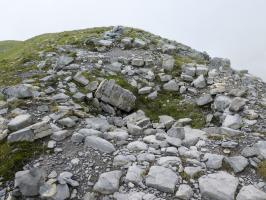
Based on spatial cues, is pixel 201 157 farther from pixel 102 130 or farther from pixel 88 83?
pixel 88 83

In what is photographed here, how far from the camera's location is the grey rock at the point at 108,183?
920 cm

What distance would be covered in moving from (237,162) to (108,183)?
394 cm

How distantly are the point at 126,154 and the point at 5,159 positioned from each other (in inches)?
148

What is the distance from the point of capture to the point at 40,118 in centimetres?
1279

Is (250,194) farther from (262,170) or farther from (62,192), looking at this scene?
(62,192)

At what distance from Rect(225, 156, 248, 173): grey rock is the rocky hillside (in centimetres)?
3

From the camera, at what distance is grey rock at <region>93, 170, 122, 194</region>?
9195mm

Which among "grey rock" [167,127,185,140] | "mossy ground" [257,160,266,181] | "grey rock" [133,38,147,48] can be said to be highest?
"grey rock" [133,38,147,48]

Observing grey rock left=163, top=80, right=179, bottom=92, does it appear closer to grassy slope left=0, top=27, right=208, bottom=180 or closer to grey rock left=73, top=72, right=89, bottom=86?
grassy slope left=0, top=27, right=208, bottom=180

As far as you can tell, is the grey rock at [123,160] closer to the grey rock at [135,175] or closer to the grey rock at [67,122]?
the grey rock at [135,175]

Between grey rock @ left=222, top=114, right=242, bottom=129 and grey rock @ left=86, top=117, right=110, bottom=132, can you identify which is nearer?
grey rock @ left=86, top=117, right=110, bottom=132

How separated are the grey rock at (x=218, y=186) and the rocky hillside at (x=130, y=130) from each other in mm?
28

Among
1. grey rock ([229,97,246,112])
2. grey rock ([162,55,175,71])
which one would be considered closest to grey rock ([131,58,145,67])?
grey rock ([162,55,175,71])

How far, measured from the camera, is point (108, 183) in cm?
932
